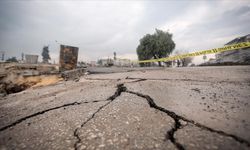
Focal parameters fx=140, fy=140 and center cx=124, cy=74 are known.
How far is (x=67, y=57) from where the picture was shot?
22.4 feet

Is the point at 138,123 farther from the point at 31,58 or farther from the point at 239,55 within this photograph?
the point at 31,58

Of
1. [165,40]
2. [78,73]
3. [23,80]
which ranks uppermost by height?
[165,40]

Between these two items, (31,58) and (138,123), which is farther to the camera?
(31,58)

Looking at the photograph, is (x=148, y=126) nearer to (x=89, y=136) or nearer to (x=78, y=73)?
(x=89, y=136)

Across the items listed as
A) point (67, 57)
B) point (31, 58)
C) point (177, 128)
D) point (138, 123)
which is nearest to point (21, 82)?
point (67, 57)

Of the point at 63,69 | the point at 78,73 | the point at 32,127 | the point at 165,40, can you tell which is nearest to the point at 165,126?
the point at 32,127

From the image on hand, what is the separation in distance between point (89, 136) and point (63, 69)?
6147 mm

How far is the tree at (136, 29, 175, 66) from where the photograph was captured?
27906 millimetres

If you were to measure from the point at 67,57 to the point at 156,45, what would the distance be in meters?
23.6

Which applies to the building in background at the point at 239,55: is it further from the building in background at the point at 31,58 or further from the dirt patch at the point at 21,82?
the building in background at the point at 31,58

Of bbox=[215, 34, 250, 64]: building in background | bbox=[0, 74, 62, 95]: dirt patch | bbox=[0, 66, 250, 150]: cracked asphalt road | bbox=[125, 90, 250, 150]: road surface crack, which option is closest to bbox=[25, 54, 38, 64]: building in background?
bbox=[0, 74, 62, 95]: dirt patch

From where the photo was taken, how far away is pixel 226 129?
1282 millimetres

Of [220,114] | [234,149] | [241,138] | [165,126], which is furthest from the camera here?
[220,114]

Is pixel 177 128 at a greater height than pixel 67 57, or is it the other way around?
pixel 67 57
